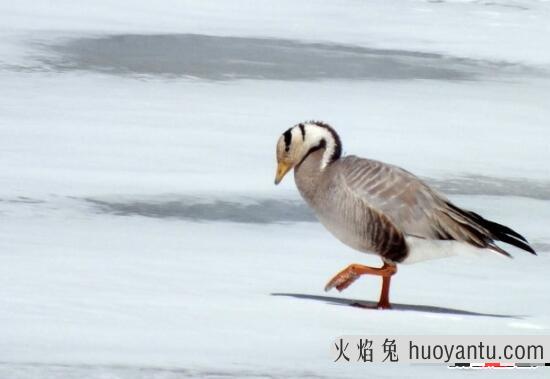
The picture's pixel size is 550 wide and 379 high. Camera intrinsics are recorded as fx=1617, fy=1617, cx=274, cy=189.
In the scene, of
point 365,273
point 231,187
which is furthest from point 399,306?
point 231,187

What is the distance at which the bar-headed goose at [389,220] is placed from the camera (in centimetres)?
580

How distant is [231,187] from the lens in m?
7.77

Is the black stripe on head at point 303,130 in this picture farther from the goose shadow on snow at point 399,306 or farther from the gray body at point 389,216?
the goose shadow on snow at point 399,306

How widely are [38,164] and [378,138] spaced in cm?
201

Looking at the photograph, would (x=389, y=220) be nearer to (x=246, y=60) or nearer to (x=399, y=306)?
(x=399, y=306)

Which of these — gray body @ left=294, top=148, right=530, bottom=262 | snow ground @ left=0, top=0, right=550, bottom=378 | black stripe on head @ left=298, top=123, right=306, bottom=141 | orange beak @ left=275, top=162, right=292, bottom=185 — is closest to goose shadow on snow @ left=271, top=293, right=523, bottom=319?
snow ground @ left=0, top=0, right=550, bottom=378

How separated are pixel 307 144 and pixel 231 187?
5.97 feet

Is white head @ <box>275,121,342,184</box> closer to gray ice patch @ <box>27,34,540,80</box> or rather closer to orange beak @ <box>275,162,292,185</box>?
orange beak @ <box>275,162,292,185</box>

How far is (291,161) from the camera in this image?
6.04 meters

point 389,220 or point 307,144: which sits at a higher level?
point 307,144

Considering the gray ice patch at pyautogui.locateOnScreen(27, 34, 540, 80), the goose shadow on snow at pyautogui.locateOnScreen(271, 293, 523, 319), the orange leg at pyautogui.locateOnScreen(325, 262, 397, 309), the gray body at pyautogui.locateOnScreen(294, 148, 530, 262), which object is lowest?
the goose shadow on snow at pyautogui.locateOnScreen(271, 293, 523, 319)

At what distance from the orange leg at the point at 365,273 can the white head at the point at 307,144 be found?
1.30 ft

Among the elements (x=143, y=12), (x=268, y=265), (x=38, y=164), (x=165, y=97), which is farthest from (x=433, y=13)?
(x=268, y=265)

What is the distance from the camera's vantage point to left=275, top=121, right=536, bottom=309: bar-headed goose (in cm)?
580
